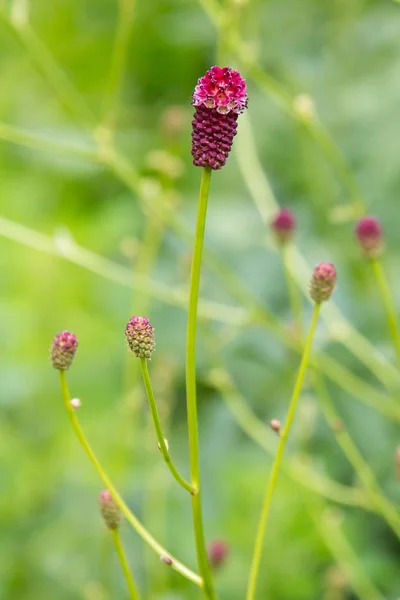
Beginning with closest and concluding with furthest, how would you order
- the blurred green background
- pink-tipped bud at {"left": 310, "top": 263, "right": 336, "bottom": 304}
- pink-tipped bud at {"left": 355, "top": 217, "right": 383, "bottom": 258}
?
pink-tipped bud at {"left": 310, "top": 263, "right": 336, "bottom": 304}, pink-tipped bud at {"left": 355, "top": 217, "right": 383, "bottom": 258}, the blurred green background

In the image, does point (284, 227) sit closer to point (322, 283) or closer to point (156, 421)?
point (322, 283)

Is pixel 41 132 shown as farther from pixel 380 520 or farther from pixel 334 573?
pixel 334 573

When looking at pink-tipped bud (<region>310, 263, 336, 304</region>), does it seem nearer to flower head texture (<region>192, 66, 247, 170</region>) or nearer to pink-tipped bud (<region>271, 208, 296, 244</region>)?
flower head texture (<region>192, 66, 247, 170</region>)

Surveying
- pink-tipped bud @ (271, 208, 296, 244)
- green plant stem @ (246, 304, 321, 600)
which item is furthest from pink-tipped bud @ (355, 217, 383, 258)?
green plant stem @ (246, 304, 321, 600)

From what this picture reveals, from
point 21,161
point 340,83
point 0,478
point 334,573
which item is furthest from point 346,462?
point 21,161

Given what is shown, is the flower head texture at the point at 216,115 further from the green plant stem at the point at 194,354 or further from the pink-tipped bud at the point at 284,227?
the pink-tipped bud at the point at 284,227
